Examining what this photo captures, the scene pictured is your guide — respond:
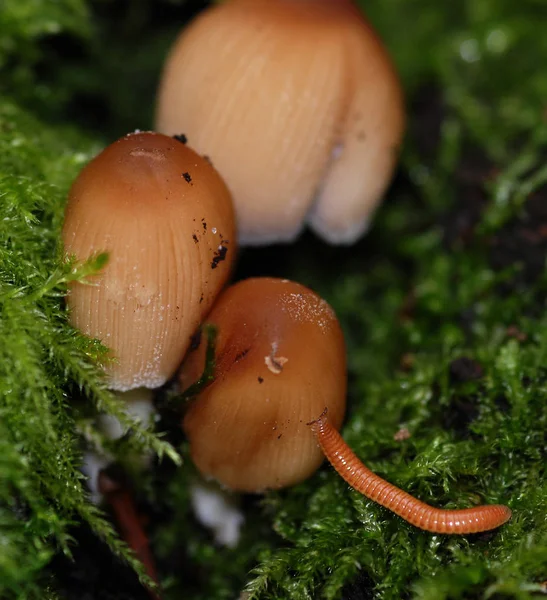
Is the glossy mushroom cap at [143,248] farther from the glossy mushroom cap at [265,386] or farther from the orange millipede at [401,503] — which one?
→ the orange millipede at [401,503]

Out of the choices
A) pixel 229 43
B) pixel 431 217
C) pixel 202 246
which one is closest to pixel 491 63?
pixel 431 217

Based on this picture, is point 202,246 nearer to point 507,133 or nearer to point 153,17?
point 507,133

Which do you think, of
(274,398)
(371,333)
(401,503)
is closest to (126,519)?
(274,398)

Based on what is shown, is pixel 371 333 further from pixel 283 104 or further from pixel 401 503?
pixel 401 503

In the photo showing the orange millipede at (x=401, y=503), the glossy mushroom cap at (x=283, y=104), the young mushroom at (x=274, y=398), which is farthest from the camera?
the glossy mushroom cap at (x=283, y=104)

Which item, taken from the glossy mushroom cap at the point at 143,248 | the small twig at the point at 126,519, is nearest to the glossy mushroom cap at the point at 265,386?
the glossy mushroom cap at the point at 143,248

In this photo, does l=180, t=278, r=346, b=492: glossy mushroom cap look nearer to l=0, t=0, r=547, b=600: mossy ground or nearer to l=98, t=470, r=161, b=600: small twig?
l=0, t=0, r=547, b=600: mossy ground
